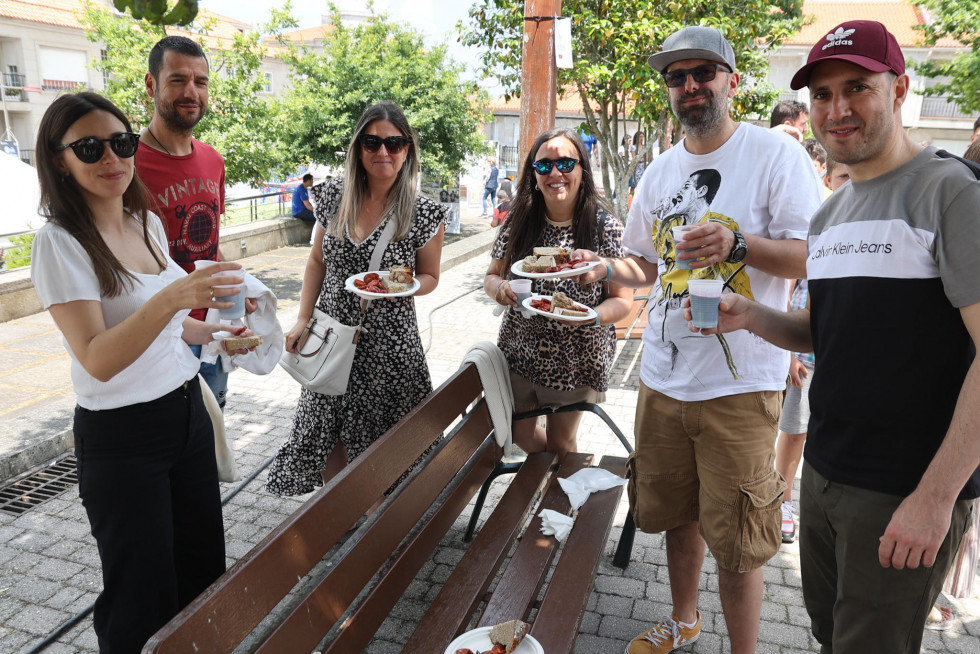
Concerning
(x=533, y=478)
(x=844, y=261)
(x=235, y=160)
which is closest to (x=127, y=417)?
(x=533, y=478)

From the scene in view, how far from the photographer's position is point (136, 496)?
7.91 ft

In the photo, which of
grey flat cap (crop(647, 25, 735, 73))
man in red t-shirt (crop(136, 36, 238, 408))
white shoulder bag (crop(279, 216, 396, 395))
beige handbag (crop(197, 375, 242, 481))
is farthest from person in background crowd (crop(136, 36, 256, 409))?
grey flat cap (crop(647, 25, 735, 73))

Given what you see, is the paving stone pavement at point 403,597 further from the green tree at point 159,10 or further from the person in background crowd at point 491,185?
the person in background crowd at point 491,185

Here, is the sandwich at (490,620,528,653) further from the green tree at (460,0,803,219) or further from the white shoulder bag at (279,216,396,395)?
the green tree at (460,0,803,219)

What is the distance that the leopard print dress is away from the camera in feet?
12.0

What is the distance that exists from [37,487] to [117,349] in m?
3.21

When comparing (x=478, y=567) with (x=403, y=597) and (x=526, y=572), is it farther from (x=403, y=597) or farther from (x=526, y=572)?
(x=403, y=597)

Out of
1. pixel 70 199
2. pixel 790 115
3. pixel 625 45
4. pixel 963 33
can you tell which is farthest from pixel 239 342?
pixel 963 33

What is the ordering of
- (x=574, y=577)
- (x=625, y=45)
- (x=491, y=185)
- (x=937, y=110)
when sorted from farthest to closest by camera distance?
1. (x=937, y=110)
2. (x=491, y=185)
3. (x=625, y=45)
4. (x=574, y=577)

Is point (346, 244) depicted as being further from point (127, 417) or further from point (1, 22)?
point (1, 22)

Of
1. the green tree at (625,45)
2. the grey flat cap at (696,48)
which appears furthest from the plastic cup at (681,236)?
the green tree at (625,45)

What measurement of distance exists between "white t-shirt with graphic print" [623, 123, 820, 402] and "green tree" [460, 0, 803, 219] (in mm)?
5176

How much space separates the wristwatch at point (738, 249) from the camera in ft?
8.11

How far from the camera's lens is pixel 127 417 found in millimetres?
2398
